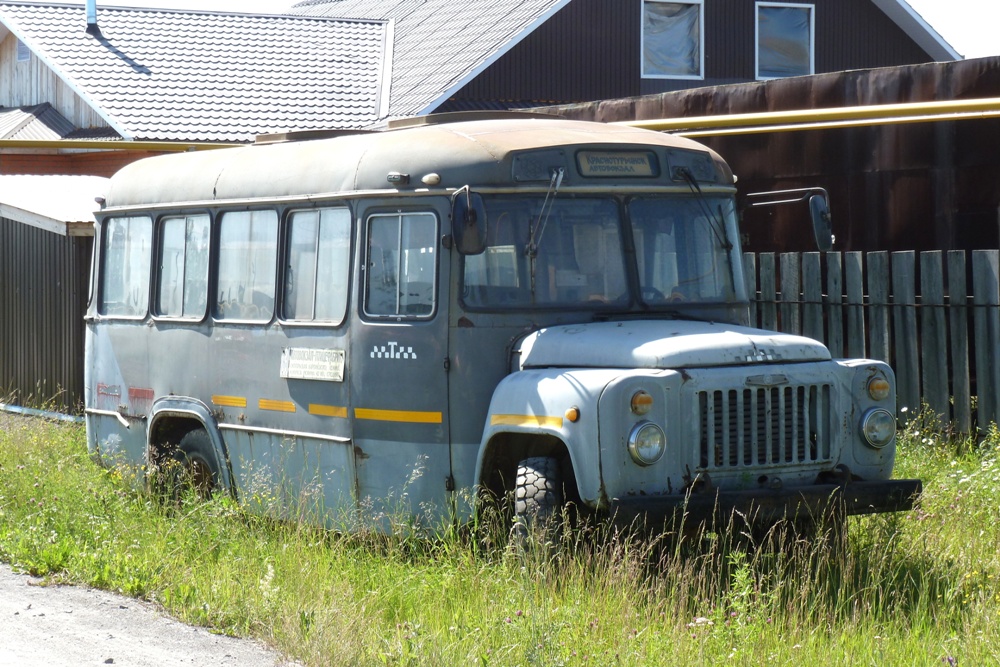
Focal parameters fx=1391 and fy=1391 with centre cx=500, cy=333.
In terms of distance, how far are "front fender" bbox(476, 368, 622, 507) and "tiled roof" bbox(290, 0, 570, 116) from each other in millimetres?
15940

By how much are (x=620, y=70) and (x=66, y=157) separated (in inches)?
397

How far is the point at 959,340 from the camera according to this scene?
1064cm

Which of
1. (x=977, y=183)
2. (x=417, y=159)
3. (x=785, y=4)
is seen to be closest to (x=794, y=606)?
(x=417, y=159)

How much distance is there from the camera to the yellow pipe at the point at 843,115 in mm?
10961

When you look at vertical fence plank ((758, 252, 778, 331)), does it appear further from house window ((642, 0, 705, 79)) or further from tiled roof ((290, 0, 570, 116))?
house window ((642, 0, 705, 79))

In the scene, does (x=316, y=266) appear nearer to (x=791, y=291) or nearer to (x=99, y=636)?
(x=99, y=636)

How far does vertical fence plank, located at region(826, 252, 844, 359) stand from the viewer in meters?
11.6

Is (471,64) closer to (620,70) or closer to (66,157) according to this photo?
(620,70)

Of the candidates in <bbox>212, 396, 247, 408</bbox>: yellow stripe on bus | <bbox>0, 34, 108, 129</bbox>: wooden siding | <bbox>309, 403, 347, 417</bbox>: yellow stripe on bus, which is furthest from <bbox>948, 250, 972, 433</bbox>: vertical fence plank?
<bbox>0, 34, 108, 129</bbox>: wooden siding

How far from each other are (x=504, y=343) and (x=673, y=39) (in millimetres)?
20065

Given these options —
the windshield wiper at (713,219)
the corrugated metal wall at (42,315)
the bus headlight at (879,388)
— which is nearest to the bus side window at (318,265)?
the windshield wiper at (713,219)

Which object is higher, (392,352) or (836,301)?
(836,301)

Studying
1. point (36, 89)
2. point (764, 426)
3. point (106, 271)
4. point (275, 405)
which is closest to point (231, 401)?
point (275, 405)

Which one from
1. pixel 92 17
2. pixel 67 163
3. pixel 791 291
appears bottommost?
pixel 791 291
